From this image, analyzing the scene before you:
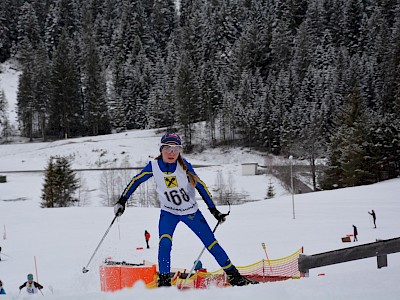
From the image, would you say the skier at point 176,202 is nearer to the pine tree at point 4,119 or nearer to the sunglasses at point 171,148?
the sunglasses at point 171,148

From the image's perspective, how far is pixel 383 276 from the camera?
14.6 feet

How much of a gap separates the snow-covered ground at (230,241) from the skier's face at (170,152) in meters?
1.85

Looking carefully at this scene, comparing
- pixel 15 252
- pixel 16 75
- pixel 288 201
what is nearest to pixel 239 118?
pixel 288 201

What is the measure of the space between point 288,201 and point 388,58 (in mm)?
68697

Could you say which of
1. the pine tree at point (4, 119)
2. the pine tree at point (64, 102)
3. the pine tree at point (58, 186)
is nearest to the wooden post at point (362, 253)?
the pine tree at point (58, 186)

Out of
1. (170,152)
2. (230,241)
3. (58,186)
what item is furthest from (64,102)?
(170,152)

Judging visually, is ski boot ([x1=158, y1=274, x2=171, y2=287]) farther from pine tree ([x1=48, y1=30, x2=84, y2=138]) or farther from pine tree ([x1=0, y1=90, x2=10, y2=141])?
pine tree ([x1=0, y1=90, x2=10, y2=141])

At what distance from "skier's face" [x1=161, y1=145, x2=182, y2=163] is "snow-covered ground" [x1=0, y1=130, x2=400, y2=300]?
1846mm

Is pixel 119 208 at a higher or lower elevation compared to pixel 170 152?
lower

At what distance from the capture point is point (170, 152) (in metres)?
5.90

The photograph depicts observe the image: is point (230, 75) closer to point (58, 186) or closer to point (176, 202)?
point (58, 186)

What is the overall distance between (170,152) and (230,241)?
631 inches

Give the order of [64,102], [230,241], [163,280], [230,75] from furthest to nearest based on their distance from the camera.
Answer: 1. [230,75]
2. [64,102]
3. [230,241]
4. [163,280]

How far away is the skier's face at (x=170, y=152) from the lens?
5898mm
